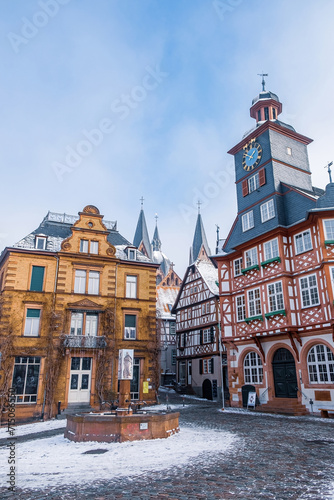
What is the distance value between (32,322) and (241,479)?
21721mm

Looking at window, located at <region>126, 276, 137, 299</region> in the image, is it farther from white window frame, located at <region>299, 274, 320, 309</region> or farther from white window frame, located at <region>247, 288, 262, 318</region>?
white window frame, located at <region>299, 274, 320, 309</region>

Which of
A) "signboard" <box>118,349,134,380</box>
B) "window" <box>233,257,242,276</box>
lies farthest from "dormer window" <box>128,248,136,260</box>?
"signboard" <box>118,349,134,380</box>

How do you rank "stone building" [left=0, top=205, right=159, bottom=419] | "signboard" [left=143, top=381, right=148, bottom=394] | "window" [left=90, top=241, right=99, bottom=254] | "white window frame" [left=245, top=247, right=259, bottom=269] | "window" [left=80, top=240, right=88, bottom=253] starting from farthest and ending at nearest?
"window" [left=90, top=241, right=99, bottom=254] → "window" [left=80, top=240, right=88, bottom=253] → "signboard" [left=143, top=381, right=148, bottom=394] → "white window frame" [left=245, top=247, right=259, bottom=269] → "stone building" [left=0, top=205, right=159, bottom=419]

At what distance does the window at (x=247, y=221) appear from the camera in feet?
95.8

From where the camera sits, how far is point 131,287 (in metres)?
31.6

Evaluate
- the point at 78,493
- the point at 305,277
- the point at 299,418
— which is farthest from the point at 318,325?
the point at 78,493

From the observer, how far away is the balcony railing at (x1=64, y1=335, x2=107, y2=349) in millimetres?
27562

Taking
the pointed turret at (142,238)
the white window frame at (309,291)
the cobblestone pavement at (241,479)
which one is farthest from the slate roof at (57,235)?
the pointed turret at (142,238)

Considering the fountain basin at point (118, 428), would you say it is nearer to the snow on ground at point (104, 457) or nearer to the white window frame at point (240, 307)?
the snow on ground at point (104, 457)

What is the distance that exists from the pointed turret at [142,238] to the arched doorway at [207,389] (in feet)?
177

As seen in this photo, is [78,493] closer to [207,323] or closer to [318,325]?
[318,325]

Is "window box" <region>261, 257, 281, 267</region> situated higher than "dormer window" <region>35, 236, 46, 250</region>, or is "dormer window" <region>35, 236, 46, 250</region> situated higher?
"dormer window" <region>35, 236, 46, 250</region>

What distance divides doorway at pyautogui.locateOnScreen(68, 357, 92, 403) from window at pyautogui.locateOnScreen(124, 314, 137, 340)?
354 centimetres

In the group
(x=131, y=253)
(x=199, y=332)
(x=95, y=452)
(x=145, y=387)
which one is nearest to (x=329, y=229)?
(x=131, y=253)
